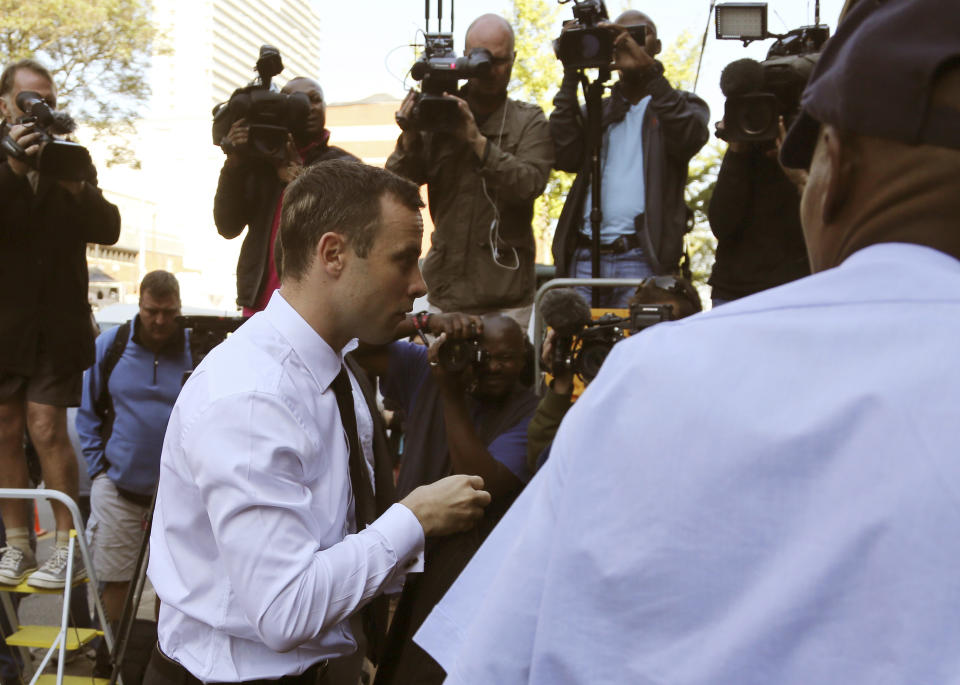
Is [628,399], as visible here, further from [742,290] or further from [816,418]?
[742,290]

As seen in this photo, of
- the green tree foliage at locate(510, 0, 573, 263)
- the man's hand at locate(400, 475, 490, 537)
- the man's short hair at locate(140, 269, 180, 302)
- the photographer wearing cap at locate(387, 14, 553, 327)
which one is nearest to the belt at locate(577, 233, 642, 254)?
the photographer wearing cap at locate(387, 14, 553, 327)

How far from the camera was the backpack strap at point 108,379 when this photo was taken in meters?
5.38

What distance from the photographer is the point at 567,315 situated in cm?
362

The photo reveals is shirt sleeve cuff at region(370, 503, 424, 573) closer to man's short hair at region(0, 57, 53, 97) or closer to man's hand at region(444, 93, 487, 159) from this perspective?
man's hand at region(444, 93, 487, 159)

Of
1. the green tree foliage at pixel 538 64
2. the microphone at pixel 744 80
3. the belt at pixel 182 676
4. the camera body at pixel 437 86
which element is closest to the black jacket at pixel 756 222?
the microphone at pixel 744 80

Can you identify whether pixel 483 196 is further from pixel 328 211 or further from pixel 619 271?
pixel 328 211

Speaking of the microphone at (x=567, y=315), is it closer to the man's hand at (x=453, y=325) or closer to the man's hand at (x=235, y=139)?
the man's hand at (x=453, y=325)

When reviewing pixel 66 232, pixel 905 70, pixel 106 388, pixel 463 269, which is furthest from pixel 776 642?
pixel 106 388

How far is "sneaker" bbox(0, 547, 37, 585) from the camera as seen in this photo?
397 centimetres

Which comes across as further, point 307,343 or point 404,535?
point 307,343

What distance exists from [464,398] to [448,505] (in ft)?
4.49

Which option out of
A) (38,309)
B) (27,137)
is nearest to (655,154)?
(27,137)

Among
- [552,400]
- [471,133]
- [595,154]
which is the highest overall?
[471,133]

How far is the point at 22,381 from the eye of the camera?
4.20 meters
